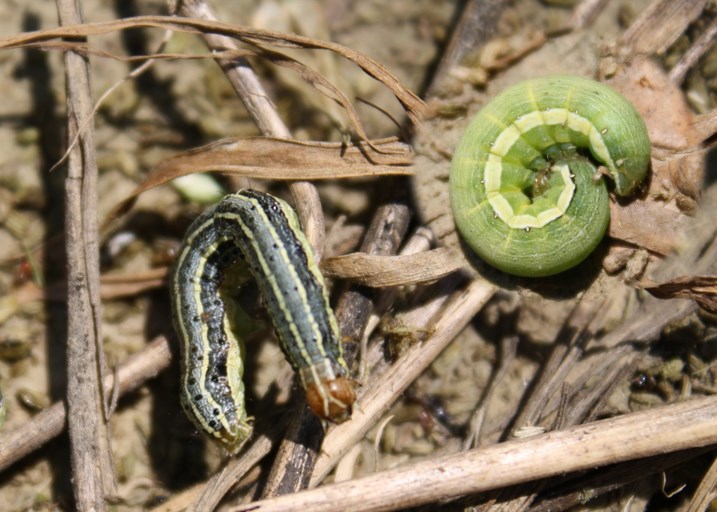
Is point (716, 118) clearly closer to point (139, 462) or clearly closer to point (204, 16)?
point (204, 16)

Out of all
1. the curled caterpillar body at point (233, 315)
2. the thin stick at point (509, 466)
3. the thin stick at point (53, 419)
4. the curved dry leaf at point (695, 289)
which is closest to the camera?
the thin stick at point (509, 466)

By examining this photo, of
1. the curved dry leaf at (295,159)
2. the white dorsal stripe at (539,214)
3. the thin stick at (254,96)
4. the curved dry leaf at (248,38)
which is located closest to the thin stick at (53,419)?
the curved dry leaf at (295,159)

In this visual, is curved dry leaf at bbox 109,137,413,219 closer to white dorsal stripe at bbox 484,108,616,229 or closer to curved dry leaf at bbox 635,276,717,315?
white dorsal stripe at bbox 484,108,616,229

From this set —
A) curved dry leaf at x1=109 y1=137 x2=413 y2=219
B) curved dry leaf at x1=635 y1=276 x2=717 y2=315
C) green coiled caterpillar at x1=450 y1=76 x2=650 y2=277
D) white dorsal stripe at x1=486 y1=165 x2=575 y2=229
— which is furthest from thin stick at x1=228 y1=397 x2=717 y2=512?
curved dry leaf at x1=109 y1=137 x2=413 y2=219

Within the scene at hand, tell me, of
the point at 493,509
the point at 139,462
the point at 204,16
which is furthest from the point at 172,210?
the point at 493,509

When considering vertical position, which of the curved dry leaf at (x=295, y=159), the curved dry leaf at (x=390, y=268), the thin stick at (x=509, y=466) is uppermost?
the curved dry leaf at (x=295, y=159)

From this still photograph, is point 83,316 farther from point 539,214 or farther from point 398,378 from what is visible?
point 539,214

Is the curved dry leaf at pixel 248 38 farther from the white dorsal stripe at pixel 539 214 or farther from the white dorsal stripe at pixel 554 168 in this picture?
the white dorsal stripe at pixel 539 214

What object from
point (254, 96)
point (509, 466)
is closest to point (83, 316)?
point (254, 96)
